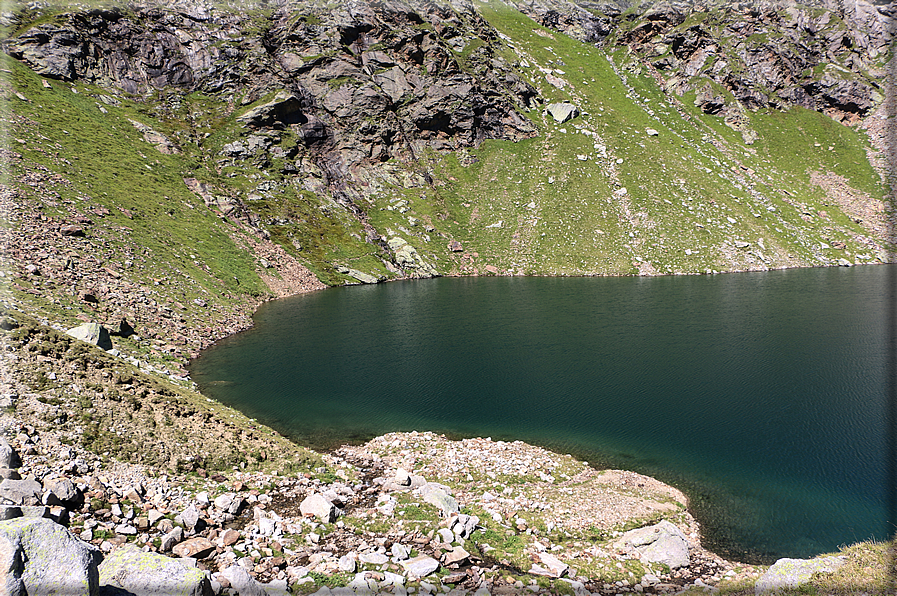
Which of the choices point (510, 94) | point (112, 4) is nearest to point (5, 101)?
point (112, 4)

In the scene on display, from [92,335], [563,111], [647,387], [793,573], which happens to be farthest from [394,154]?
[793,573]

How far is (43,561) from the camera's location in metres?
7.68

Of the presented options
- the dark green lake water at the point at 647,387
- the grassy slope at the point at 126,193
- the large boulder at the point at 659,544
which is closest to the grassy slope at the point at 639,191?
the dark green lake water at the point at 647,387

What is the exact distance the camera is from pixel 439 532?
15133 millimetres

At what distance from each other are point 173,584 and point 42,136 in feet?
291

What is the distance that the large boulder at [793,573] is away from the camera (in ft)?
37.1

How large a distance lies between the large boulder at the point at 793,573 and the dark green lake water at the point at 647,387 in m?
6.22

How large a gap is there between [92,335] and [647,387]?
44.8 metres

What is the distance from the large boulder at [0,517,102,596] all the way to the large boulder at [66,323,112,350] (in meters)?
28.5

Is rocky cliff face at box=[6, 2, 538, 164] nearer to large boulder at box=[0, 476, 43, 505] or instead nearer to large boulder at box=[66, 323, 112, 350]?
large boulder at box=[66, 323, 112, 350]

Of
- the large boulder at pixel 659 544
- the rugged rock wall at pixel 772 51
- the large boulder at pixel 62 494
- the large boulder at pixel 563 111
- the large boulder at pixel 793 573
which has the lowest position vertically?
the large boulder at pixel 659 544

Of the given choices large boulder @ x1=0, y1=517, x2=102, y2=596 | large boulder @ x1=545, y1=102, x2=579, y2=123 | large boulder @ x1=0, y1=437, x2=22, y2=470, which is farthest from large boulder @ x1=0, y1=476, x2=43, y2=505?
large boulder @ x1=545, y1=102, x2=579, y2=123

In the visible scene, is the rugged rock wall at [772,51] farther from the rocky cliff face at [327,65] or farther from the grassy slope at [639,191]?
the rocky cliff face at [327,65]

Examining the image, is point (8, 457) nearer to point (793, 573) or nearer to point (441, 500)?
point (441, 500)
